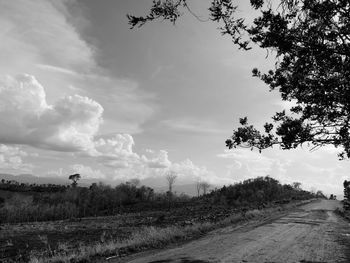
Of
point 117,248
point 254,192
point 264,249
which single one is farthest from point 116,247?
point 254,192

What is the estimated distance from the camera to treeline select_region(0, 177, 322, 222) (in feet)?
253

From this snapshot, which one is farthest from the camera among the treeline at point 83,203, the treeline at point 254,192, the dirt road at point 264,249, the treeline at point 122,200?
the treeline at point 83,203

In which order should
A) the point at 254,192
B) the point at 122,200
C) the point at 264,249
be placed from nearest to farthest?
the point at 264,249
the point at 254,192
the point at 122,200

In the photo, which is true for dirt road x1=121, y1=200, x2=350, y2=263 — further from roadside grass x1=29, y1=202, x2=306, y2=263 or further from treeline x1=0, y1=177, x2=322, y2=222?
treeline x1=0, y1=177, x2=322, y2=222

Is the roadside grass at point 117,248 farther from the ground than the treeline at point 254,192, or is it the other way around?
the treeline at point 254,192

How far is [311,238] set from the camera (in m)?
18.7

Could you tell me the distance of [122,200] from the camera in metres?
109

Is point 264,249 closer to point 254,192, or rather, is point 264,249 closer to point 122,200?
point 254,192

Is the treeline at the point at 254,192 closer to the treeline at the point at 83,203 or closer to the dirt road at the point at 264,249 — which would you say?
the treeline at the point at 83,203

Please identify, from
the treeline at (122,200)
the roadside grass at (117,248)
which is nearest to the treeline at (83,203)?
the treeline at (122,200)

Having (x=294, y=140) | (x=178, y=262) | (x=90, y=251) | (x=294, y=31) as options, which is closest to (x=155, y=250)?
(x=90, y=251)

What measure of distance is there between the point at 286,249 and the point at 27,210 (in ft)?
261

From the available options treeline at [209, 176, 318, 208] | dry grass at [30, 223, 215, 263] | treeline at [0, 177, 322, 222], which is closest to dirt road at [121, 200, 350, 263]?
dry grass at [30, 223, 215, 263]

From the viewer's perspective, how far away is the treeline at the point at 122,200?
253ft
